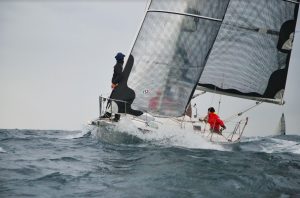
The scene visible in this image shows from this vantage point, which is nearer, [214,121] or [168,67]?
[168,67]

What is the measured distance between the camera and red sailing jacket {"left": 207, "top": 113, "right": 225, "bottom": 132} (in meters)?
16.1

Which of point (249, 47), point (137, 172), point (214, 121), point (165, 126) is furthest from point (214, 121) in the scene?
point (137, 172)

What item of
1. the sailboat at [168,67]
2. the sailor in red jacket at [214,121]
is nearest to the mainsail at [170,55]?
the sailboat at [168,67]

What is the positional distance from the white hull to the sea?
151 mm

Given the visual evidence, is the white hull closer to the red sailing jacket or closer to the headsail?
the red sailing jacket

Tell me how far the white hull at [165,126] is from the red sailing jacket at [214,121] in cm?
21

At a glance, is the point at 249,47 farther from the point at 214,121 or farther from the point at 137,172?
the point at 137,172

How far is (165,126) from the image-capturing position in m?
14.8

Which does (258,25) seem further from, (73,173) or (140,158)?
(73,173)

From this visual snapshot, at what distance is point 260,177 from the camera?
31.5 feet

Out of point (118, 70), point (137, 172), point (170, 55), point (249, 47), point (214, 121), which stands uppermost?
point (249, 47)

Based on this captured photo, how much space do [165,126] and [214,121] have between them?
214cm

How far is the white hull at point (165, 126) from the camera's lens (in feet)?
46.6

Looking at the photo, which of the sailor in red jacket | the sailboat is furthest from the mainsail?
the sailor in red jacket
